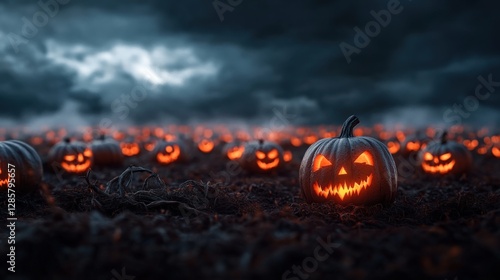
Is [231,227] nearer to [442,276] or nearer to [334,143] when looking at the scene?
[442,276]

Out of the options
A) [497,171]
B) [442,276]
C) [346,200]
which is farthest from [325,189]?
[497,171]

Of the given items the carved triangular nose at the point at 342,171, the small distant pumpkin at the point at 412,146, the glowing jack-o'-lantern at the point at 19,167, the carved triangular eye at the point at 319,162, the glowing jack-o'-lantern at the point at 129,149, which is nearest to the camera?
the carved triangular nose at the point at 342,171

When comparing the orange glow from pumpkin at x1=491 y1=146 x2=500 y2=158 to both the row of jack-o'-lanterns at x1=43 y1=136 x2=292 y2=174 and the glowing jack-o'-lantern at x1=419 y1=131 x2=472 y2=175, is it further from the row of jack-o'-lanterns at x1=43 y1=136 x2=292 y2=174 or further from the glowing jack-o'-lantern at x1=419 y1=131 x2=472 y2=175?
the row of jack-o'-lanterns at x1=43 y1=136 x2=292 y2=174

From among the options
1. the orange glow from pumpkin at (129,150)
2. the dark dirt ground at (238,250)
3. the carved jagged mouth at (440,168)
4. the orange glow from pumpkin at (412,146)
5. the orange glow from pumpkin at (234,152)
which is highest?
the orange glow from pumpkin at (129,150)

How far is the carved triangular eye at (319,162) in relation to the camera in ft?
20.3

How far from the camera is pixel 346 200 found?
611 centimetres

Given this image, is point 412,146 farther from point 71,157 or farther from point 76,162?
point 71,157

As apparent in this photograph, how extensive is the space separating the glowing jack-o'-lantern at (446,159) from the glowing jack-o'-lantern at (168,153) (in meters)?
9.09

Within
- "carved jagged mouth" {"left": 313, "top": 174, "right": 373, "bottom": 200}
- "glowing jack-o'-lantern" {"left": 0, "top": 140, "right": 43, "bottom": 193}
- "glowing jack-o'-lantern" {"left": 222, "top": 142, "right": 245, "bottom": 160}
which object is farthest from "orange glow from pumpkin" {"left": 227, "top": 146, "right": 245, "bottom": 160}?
"carved jagged mouth" {"left": 313, "top": 174, "right": 373, "bottom": 200}

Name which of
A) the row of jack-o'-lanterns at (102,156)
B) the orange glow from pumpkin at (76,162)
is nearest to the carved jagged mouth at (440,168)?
the row of jack-o'-lanterns at (102,156)

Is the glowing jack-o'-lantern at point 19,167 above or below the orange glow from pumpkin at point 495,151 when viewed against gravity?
above

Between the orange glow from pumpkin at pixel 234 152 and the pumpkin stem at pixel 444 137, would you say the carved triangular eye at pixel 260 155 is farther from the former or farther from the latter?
the pumpkin stem at pixel 444 137

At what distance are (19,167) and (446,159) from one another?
36.2ft

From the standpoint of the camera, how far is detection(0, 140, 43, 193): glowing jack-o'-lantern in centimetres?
748
